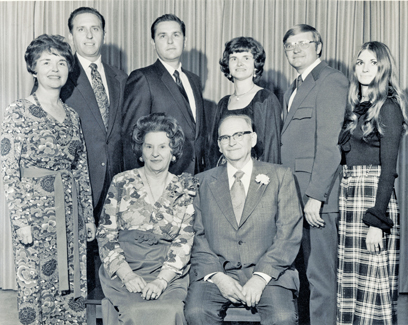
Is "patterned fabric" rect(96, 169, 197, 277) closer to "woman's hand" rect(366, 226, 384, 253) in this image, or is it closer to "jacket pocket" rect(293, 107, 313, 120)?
"jacket pocket" rect(293, 107, 313, 120)

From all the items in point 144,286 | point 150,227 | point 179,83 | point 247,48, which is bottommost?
point 144,286

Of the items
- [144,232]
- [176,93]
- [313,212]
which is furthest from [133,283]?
[176,93]

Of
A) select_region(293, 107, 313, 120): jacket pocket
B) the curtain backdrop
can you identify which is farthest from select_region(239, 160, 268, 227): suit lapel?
the curtain backdrop

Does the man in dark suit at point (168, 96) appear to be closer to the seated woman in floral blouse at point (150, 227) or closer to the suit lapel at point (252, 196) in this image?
the seated woman in floral blouse at point (150, 227)

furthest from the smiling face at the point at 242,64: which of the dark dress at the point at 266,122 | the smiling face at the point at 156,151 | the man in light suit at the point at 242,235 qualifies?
the smiling face at the point at 156,151

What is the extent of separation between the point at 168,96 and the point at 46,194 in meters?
1.11

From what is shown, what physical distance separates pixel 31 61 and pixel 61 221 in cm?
106

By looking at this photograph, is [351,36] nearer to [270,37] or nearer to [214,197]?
[270,37]

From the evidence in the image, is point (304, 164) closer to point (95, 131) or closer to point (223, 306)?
point (223, 306)

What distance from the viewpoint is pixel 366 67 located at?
2.63m

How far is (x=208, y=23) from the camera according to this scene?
4.21 m

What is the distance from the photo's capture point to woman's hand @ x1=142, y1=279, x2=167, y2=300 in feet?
7.61

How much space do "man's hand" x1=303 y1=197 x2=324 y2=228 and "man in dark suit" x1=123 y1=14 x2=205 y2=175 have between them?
898 mm

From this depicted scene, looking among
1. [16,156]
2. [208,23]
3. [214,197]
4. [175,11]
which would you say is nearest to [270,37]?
[208,23]
